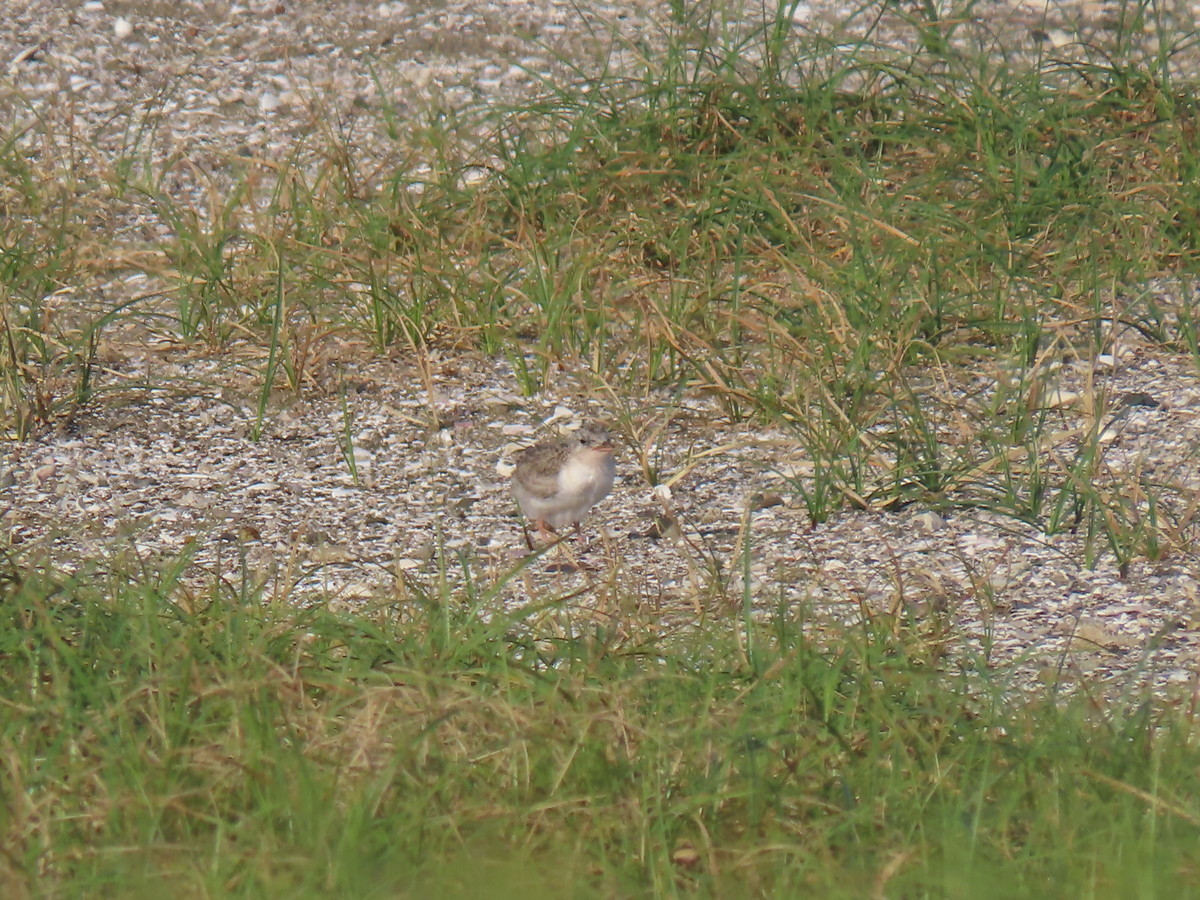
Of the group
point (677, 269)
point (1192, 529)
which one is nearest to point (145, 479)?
point (677, 269)

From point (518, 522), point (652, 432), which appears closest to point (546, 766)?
point (518, 522)

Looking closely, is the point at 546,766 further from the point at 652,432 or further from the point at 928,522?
the point at 652,432

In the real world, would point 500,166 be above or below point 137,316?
above

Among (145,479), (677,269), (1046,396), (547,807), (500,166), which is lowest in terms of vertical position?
(547,807)

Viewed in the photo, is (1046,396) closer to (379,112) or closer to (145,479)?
(145,479)

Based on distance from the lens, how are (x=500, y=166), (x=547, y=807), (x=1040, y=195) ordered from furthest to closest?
(x=500, y=166) < (x=1040, y=195) < (x=547, y=807)

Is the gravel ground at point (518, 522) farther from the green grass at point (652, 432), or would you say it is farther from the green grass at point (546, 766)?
the green grass at point (546, 766)

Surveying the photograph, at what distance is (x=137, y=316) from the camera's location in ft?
19.0

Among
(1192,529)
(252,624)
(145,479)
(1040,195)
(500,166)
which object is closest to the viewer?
(252,624)

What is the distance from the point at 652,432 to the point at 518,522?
54 cm

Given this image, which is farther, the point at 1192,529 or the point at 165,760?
the point at 1192,529

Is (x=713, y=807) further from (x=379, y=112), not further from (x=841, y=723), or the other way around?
(x=379, y=112)

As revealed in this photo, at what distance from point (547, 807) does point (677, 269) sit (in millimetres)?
3004

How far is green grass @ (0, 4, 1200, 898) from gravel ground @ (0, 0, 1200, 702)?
0.29 ft
